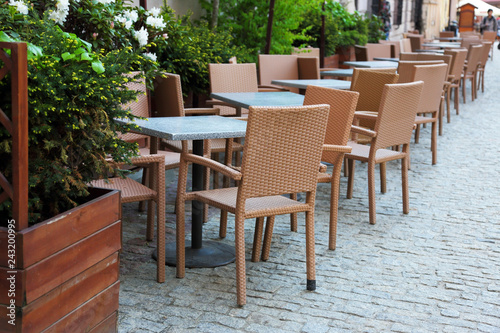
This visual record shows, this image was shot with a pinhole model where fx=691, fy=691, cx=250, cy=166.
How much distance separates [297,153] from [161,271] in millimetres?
991

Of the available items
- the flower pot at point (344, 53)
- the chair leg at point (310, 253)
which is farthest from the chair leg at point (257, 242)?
the flower pot at point (344, 53)

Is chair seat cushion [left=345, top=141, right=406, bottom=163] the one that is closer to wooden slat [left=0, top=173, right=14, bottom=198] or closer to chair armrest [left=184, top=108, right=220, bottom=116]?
chair armrest [left=184, top=108, right=220, bottom=116]

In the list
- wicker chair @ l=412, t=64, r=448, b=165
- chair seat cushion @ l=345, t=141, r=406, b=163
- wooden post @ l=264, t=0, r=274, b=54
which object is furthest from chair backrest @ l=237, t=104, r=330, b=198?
wooden post @ l=264, t=0, r=274, b=54

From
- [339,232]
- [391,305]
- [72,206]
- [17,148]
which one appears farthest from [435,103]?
[17,148]

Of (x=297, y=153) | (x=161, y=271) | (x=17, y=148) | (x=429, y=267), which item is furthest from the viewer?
(x=429, y=267)

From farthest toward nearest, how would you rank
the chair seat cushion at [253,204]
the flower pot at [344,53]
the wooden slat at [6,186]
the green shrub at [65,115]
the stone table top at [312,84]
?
the flower pot at [344,53] → the stone table top at [312,84] → the chair seat cushion at [253,204] → the green shrub at [65,115] → the wooden slat at [6,186]

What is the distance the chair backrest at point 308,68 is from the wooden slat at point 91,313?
4.90 metres

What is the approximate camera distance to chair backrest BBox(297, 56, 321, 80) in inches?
293

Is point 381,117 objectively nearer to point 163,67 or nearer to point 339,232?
point 339,232

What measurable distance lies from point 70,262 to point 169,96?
7.79 ft

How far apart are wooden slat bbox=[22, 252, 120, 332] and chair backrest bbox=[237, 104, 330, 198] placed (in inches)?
31.6

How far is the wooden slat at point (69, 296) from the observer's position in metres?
2.43

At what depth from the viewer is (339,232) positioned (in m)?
4.82

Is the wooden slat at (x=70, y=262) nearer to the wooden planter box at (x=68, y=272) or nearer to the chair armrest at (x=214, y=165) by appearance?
the wooden planter box at (x=68, y=272)
